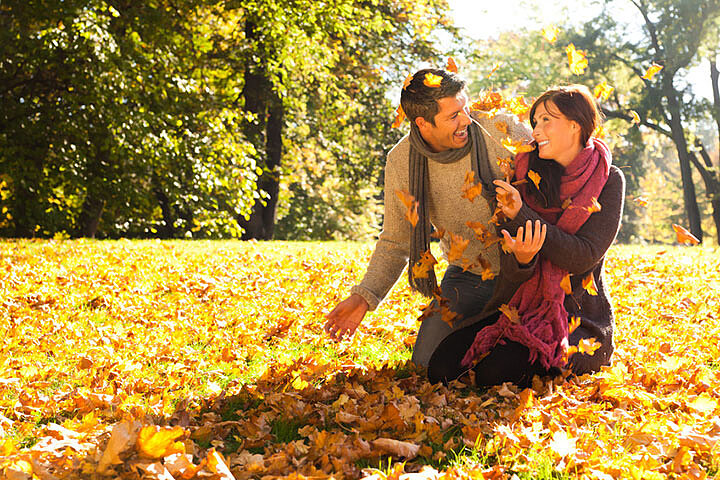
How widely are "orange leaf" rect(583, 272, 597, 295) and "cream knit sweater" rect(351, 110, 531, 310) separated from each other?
2.06 ft

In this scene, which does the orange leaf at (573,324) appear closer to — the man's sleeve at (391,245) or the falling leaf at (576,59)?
the man's sleeve at (391,245)

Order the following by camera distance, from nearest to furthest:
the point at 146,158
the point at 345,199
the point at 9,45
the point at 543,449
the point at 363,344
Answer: the point at 543,449 < the point at 363,344 < the point at 9,45 < the point at 146,158 < the point at 345,199

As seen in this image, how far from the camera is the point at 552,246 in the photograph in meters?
2.98

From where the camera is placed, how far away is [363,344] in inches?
164

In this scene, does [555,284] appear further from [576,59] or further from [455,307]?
[576,59]

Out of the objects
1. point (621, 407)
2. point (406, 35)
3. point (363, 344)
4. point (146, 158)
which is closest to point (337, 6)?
point (406, 35)

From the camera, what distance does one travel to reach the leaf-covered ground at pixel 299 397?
223 centimetres

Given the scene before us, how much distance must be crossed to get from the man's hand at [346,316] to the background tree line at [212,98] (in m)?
4.90

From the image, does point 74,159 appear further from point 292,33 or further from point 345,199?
point 345,199

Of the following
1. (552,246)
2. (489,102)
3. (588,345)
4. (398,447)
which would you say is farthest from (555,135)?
(398,447)

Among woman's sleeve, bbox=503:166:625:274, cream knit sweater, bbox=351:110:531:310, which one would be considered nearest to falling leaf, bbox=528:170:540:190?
woman's sleeve, bbox=503:166:625:274

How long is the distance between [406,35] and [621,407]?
14.4 metres

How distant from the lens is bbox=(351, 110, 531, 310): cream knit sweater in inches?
142

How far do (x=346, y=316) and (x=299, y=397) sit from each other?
21.5 inches
